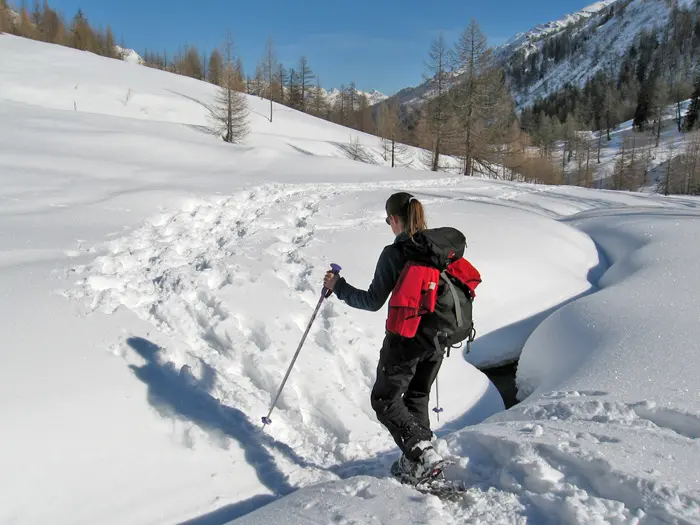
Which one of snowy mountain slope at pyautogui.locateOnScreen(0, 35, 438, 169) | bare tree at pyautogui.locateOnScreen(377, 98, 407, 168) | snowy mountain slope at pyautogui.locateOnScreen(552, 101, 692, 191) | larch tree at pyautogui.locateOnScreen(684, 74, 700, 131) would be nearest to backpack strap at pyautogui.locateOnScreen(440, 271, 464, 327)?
snowy mountain slope at pyautogui.locateOnScreen(0, 35, 438, 169)

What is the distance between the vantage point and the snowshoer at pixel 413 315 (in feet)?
9.39

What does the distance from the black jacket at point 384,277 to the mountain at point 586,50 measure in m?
125

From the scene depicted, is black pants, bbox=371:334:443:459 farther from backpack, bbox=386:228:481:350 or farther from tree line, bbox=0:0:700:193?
tree line, bbox=0:0:700:193

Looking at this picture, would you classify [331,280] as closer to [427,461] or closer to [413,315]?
[413,315]

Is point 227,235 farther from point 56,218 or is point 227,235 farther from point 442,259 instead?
point 442,259

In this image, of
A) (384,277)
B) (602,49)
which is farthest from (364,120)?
(602,49)

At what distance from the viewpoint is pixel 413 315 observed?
2.88m

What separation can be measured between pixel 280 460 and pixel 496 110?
29.4 m

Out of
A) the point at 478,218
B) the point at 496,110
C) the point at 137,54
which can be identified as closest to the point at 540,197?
the point at 478,218

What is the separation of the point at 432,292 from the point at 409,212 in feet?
1.83

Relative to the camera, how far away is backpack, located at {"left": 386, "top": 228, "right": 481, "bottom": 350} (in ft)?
9.27

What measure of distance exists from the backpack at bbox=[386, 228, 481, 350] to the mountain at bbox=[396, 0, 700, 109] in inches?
4929

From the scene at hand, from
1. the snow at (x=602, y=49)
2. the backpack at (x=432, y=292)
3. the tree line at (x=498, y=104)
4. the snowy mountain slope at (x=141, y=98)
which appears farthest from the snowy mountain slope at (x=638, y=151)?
the backpack at (x=432, y=292)

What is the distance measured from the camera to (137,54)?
95500mm
